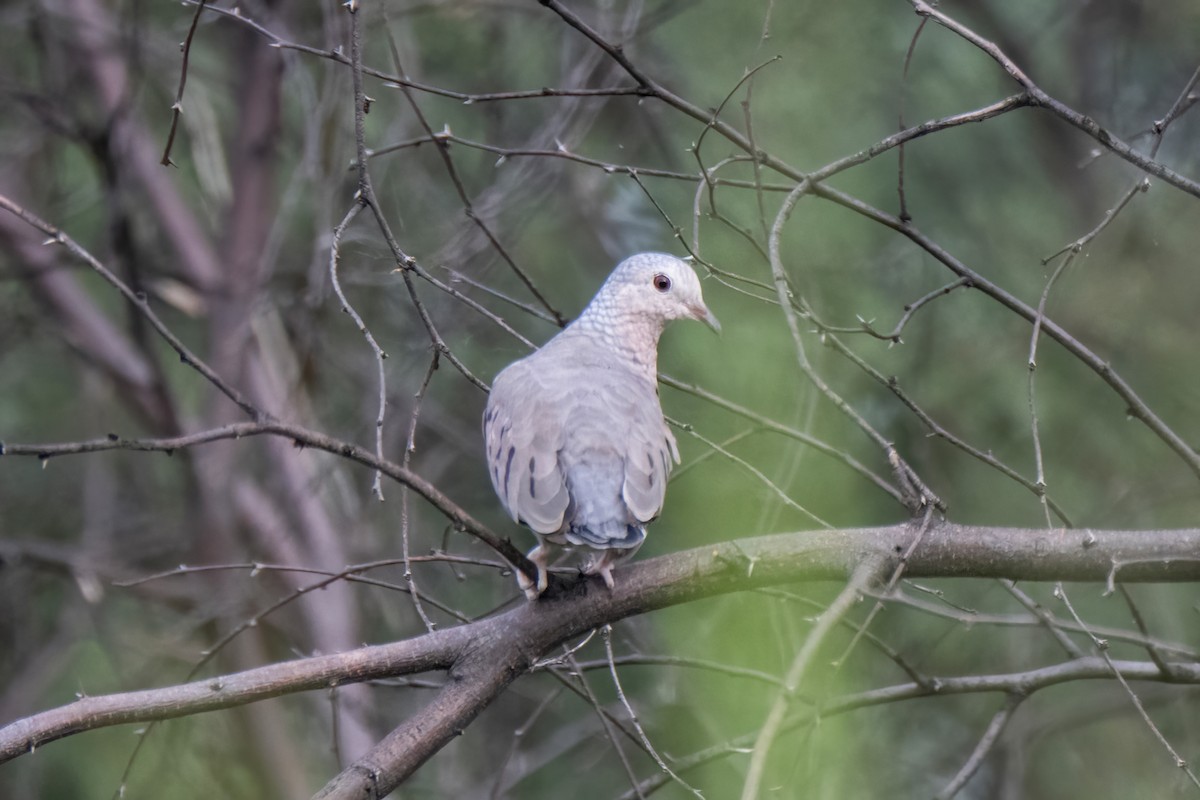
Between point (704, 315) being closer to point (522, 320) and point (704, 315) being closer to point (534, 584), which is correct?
point (534, 584)

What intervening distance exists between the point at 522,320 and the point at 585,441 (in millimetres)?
3131

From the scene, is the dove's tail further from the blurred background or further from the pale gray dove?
the blurred background

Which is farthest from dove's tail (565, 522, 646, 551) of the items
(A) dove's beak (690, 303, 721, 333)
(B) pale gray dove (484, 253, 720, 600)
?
(A) dove's beak (690, 303, 721, 333)

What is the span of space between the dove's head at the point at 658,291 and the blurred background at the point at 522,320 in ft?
0.44

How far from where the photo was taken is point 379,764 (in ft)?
7.32

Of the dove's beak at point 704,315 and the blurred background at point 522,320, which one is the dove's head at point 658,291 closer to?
the dove's beak at point 704,315

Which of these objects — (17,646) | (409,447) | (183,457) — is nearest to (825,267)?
(409,447)

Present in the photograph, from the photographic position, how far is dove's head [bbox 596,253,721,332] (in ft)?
11.4

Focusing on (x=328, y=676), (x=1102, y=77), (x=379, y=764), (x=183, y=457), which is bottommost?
(x=379, y=764)

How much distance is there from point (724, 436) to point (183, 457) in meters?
3.08

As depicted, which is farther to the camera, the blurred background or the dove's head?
the blurred background

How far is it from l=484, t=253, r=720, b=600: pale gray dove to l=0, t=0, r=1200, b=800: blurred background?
43 centimetres

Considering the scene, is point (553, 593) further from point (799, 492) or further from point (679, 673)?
point (679, 673)

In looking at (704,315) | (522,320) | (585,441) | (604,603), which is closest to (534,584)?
(604,603)
